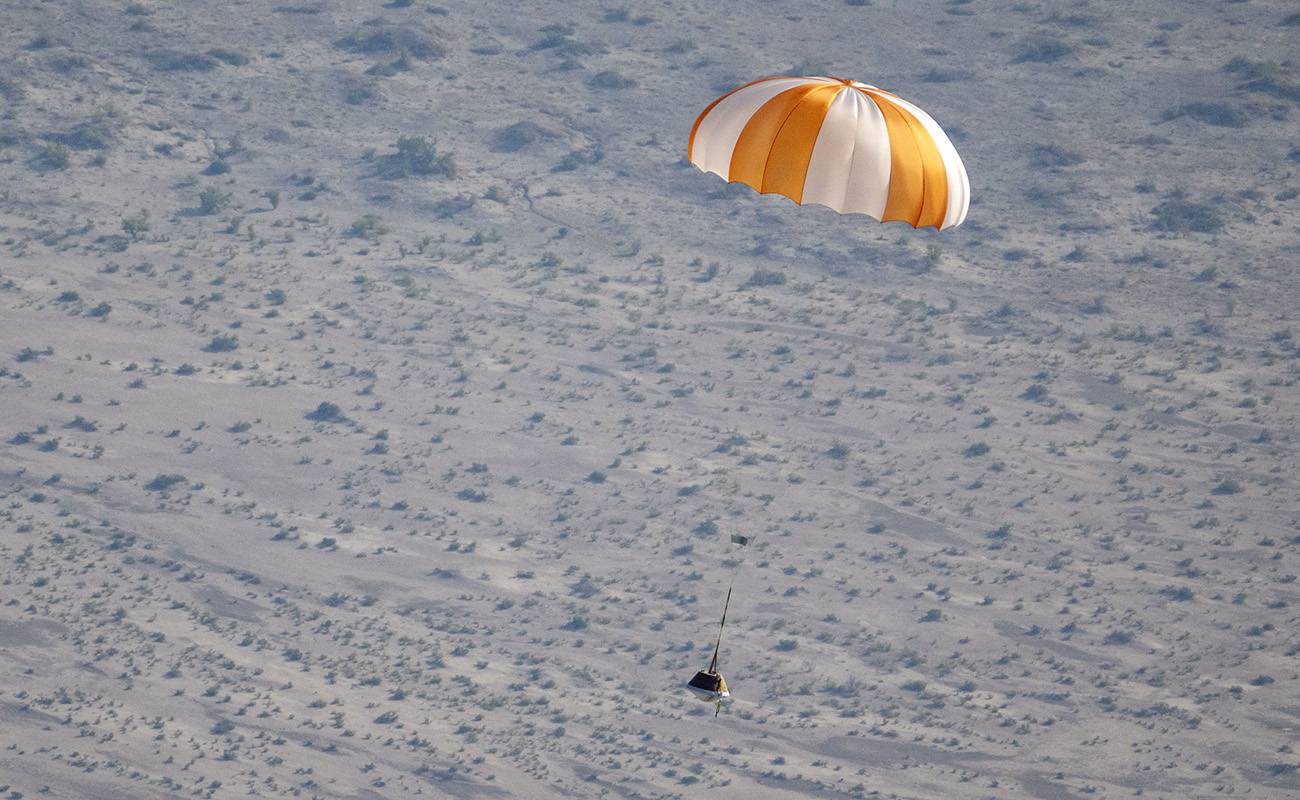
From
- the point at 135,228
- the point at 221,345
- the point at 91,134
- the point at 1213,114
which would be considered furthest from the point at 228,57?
the point at 1213,114

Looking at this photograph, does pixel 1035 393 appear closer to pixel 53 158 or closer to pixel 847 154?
pixel 847 154

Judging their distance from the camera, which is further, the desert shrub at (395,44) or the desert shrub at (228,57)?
the desert shrub at (395,44)

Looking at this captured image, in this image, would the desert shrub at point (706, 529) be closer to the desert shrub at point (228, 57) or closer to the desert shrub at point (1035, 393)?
the desert shrub at point (1035, 393)

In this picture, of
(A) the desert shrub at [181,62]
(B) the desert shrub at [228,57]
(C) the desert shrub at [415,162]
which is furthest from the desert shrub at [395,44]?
Answer: (C) the desert shrub at [415,162]

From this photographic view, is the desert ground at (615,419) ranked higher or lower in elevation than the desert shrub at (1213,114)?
lower

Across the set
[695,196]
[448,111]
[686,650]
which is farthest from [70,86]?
[686,650]

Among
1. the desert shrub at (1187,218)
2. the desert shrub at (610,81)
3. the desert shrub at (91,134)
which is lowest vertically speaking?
the desert shrub at (91,134)

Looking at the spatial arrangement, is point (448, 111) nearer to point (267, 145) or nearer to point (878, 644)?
point (267, 145)
